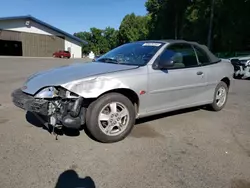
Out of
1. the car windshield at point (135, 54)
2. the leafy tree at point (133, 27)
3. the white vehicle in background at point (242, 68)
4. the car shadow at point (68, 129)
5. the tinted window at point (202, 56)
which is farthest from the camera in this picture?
the leafy tree at point (133, 27)

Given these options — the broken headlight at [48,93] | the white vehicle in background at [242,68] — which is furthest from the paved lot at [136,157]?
the white vehicle in background at [242,68]

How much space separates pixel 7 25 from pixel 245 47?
1353 inches

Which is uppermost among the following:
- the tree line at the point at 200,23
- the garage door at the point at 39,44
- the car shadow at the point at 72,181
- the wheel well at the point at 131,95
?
the tree line at the point at 200,23

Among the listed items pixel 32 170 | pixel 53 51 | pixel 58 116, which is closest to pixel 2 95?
pixel 58 116

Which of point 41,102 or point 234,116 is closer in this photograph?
point 41,102

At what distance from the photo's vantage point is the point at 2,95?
7.42m

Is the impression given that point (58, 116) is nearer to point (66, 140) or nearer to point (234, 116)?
point (66, 140)

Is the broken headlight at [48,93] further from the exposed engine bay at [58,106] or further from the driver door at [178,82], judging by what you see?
the driver door at [178,82]

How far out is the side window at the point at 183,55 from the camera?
4.81 metres

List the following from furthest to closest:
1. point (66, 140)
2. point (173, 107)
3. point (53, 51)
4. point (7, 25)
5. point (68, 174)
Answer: point (53, 51) < point (7, 25) < point (173, 107) < point (66, 140) < point (68, 174)

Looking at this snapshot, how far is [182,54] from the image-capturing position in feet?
16.5

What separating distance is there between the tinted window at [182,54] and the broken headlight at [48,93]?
2005 millimetres

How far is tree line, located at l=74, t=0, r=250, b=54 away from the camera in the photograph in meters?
33.1

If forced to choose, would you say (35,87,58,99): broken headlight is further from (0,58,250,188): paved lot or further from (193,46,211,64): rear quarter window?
(193,46,211,64): rear quarter window
